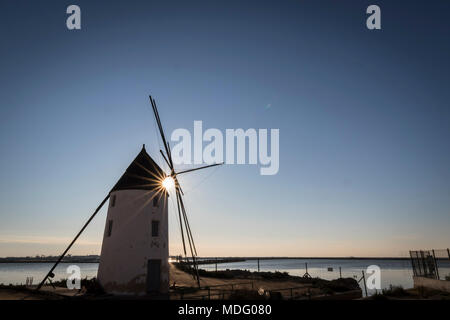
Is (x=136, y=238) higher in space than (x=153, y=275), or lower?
higher

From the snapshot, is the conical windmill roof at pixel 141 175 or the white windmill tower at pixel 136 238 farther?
the conical windmill roof at pixel 141 175

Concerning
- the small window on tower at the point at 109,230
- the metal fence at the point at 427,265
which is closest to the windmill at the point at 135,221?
the small window on tower at the point at 109,230

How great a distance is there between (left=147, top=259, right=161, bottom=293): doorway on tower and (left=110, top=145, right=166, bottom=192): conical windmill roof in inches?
224

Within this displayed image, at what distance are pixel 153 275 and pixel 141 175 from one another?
775 centimetres

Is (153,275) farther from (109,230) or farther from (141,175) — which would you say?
(141,175)

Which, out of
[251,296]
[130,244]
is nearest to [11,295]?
[130,244]

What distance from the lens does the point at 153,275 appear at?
20625 millimetres

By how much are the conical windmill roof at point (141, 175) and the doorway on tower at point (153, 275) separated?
5677 mm

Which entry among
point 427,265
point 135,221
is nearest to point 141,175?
point 135,221

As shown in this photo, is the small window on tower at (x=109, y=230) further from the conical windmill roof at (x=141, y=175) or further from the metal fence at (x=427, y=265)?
the metal fence at (x=427, y=265)

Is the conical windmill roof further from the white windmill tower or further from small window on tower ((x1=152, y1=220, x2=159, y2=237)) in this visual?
small window on tower ((x1=152, y1=220, x2=159, y2=237))

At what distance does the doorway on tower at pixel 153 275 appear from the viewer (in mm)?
20317
